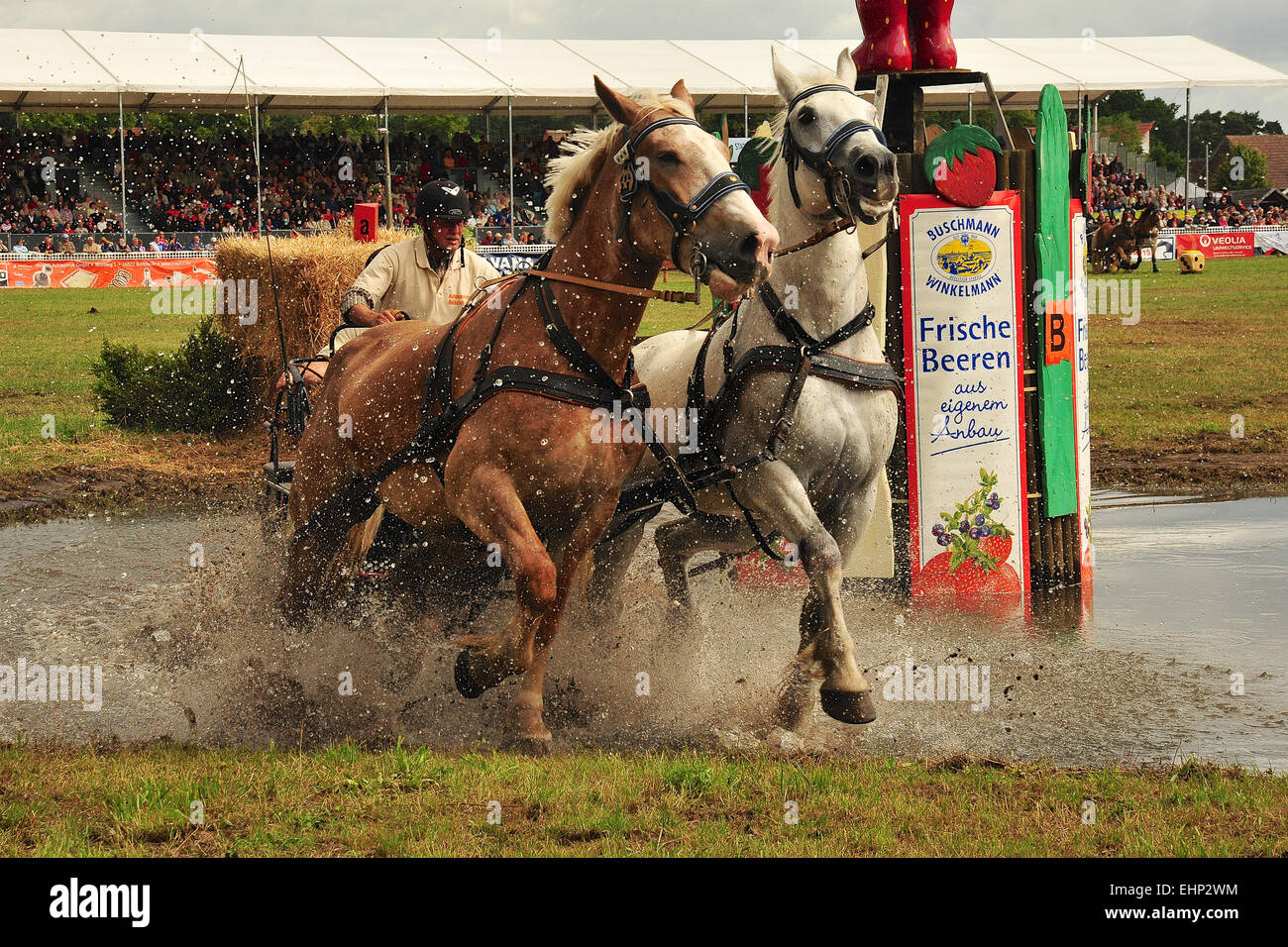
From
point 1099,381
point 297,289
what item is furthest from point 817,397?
point 1099,381

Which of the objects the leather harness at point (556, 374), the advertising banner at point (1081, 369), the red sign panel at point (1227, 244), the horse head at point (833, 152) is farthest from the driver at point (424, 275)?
the red sign panel at point (1227, 244)

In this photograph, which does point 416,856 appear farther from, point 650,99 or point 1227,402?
point 1227,402

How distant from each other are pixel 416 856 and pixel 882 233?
451 centimetres

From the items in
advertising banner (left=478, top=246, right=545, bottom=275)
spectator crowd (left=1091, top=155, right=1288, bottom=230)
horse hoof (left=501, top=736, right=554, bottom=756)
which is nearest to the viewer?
horse hoof (left=501, top=736, right=554, bottom=756)

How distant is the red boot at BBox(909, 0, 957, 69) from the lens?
25.8 feet

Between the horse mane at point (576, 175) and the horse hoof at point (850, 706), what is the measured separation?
2.12 meters

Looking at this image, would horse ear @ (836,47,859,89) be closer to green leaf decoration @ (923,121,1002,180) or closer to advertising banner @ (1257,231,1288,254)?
green leaf decoration @ (923,121,1002,180)

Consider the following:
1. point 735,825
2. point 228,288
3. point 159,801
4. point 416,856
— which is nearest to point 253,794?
point 159,801

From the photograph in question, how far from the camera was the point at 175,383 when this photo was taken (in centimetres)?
1320

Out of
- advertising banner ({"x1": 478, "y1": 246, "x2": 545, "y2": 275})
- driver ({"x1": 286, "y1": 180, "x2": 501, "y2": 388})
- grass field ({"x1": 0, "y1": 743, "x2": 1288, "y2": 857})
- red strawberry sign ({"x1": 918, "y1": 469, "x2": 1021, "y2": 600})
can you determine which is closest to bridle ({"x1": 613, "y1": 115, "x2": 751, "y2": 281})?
grass field ({"x1": 0, "y1": 743, "x2": 1288, "y2": 857})

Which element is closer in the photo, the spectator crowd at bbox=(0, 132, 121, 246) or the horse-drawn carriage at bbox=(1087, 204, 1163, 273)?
the spectator crowd at bbox=(0, 132, 121, 246)

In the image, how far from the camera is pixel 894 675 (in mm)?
6254

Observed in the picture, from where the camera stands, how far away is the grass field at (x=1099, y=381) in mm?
12094

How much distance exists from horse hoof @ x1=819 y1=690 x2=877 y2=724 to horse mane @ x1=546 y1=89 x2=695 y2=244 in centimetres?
212
